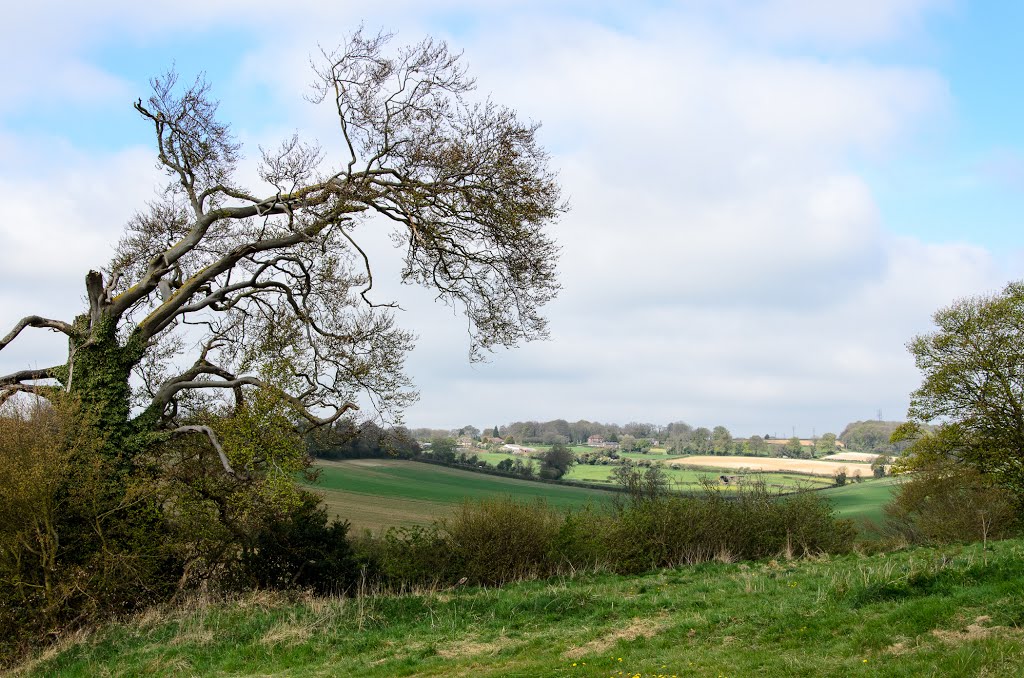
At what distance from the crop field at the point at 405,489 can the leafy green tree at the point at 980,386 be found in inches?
653

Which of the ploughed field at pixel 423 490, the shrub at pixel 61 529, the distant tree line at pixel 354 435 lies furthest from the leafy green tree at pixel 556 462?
the shrub at pixel 61 529

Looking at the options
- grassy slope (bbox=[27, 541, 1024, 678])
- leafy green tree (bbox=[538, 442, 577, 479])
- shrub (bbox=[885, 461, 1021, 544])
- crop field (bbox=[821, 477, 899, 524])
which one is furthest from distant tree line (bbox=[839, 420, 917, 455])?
grassy slope (bbox=[27, 541, 1024, 678])

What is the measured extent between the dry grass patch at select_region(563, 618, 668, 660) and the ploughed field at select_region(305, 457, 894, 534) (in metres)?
26.5

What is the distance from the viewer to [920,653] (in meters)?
7.20

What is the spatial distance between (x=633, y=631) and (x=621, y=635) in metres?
0.25

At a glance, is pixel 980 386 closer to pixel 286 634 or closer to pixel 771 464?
pixel 286 634

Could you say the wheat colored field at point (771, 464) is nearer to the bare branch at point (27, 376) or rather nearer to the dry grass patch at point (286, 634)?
the bare branch at point (27, 376)

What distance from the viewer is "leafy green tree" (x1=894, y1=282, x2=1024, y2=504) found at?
30.7 meters

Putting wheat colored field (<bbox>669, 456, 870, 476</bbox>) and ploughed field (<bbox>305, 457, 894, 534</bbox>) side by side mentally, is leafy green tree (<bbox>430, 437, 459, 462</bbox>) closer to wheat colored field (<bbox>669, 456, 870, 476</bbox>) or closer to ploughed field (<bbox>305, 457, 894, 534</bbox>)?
ploughed field (<bbox>305, 457, 894, 534</bbox>)

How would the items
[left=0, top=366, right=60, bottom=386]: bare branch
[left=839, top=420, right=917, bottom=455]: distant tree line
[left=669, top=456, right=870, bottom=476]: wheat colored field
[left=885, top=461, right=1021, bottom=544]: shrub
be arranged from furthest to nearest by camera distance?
[left=839, top=420, right=917, bottom=455]: distant tree line → [left=669, top=456, right=870, bottom=476]: wheat colored field → [left=885, top=461, right=1021, bottom=544]: shrub → [left=0, top=366, right=60, bottom=386]: bare branch

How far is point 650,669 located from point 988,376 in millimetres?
29310

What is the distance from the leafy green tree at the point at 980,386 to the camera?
30656 millimetres

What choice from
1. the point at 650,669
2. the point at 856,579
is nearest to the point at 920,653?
the point at 650,669

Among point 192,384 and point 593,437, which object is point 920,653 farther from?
point 593,437
